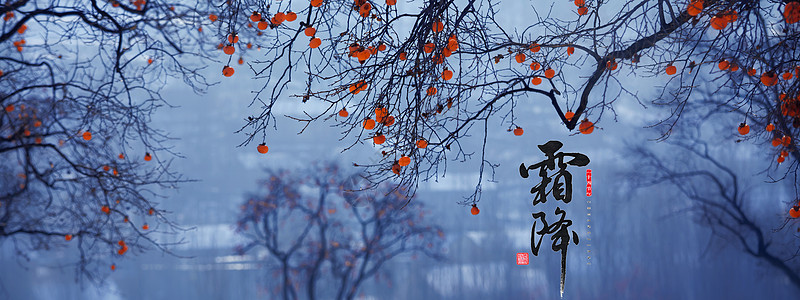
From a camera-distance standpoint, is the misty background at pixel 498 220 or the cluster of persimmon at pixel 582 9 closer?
the cluster of persimmon at pixel 582 9

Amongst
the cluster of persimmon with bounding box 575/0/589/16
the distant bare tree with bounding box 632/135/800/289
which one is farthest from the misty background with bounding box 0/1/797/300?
the cluster of persimmon with bounding box 575/0/589/16

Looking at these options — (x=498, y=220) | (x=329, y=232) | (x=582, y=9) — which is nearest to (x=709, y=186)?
(x=498, y=220)

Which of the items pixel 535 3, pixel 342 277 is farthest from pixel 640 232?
pixel 342 277

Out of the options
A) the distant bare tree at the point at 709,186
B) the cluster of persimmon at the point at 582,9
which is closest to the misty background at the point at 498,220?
the distant bare tree at the point at 709,186

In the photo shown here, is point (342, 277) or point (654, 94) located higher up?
point (654, 94)

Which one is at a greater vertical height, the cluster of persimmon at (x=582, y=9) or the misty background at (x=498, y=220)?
the cluster of persimmon at (x=582, y=9)

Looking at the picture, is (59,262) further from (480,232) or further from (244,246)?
(480,232)

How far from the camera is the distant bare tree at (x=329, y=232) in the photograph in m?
4.59

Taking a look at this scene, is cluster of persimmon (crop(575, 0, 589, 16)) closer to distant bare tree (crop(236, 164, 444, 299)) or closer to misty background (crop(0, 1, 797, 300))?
misty background (crop(0, 1, 797, 300))

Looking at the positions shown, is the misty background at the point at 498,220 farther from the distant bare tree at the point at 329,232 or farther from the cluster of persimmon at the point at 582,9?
the cluster of persimmon at the point at 582,9

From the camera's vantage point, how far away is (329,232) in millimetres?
4609

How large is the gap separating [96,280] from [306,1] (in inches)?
105

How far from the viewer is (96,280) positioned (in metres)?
4.83

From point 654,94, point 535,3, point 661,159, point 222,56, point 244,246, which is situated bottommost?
point 244,246
